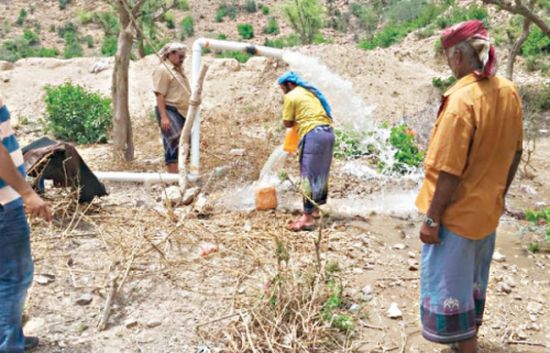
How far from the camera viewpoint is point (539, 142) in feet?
23.7

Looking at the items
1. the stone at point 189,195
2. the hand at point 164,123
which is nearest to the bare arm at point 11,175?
the stone at point 189,195

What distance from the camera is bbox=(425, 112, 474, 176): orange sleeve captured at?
86.4 inches

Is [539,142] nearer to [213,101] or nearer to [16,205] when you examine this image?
[213,101]

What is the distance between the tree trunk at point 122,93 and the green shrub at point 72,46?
1617 cm

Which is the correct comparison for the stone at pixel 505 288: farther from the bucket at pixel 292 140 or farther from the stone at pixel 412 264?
the bucket at pixel 292 140

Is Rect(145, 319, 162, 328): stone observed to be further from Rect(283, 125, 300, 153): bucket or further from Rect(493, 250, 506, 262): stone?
Rect(493, 250, 506, 262): stone

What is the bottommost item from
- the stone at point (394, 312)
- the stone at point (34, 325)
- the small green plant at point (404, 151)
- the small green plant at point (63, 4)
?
the stone at point (394, 312)

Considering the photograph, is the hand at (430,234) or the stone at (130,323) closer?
the hand at (430,234)

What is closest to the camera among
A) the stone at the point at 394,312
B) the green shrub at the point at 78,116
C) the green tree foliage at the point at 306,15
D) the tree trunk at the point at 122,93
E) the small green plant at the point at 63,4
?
the stone at the point at 394,312

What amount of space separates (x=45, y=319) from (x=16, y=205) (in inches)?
35.3

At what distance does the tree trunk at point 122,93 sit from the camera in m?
5.57

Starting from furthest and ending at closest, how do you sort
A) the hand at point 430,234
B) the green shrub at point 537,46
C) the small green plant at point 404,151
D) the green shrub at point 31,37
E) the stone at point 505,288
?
the green shrub at point 31,37 < the green shrub at point 537,46 < the small green plant at point 404,151 < the stone at point 505,288 < the hand at point 430,234

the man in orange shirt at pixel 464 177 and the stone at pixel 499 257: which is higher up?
the man in orange shirt at pixel 464 177

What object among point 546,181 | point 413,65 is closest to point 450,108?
point 546,181
